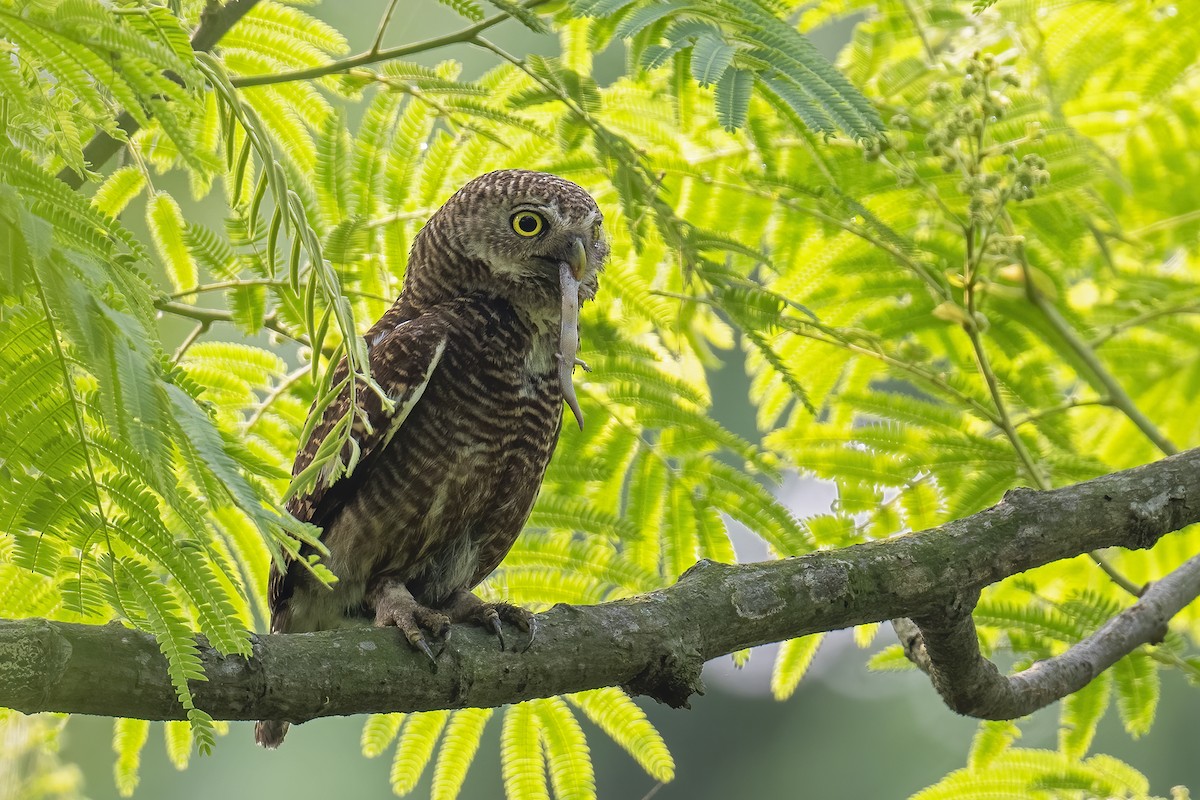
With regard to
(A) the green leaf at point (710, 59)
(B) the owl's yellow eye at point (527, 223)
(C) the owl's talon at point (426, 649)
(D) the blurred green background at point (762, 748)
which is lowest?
(D) the blurred green background at point (762, 748)

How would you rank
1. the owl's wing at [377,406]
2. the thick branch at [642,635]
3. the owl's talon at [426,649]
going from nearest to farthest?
the thick branch at [642,635] → the owl's talon at [426,649] → the owl's wing at [377,406]

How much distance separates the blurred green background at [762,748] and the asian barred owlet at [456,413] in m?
7.29

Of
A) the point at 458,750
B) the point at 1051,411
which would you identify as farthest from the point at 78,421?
the point at 1051,411

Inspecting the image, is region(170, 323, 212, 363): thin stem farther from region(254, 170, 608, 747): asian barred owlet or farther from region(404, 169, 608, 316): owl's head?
region(404, 169, 608, 316): owl's head

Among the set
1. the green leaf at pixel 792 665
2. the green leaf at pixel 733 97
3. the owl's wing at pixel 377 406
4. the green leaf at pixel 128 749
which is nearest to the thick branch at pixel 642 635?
the owl's wing at pixel 377 406

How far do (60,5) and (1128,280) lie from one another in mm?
3367

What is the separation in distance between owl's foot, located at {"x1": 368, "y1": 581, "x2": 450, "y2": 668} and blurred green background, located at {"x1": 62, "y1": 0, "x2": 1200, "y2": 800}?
768 centimetres

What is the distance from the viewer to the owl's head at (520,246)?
3143 mm

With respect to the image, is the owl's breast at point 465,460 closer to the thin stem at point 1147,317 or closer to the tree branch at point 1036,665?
the tree branch at point 1036,665

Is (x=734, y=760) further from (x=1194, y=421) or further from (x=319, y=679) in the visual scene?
(x=319, y=679)

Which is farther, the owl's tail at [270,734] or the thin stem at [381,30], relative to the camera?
the owl's tail at [270,734]

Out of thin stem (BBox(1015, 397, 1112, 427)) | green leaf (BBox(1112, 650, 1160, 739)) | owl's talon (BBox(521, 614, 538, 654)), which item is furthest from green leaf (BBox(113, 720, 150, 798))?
green leaf (BBox(1112, 650, 1160, 739))

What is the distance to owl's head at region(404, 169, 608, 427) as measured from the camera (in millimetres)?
3143

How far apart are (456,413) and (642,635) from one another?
0.86 m
